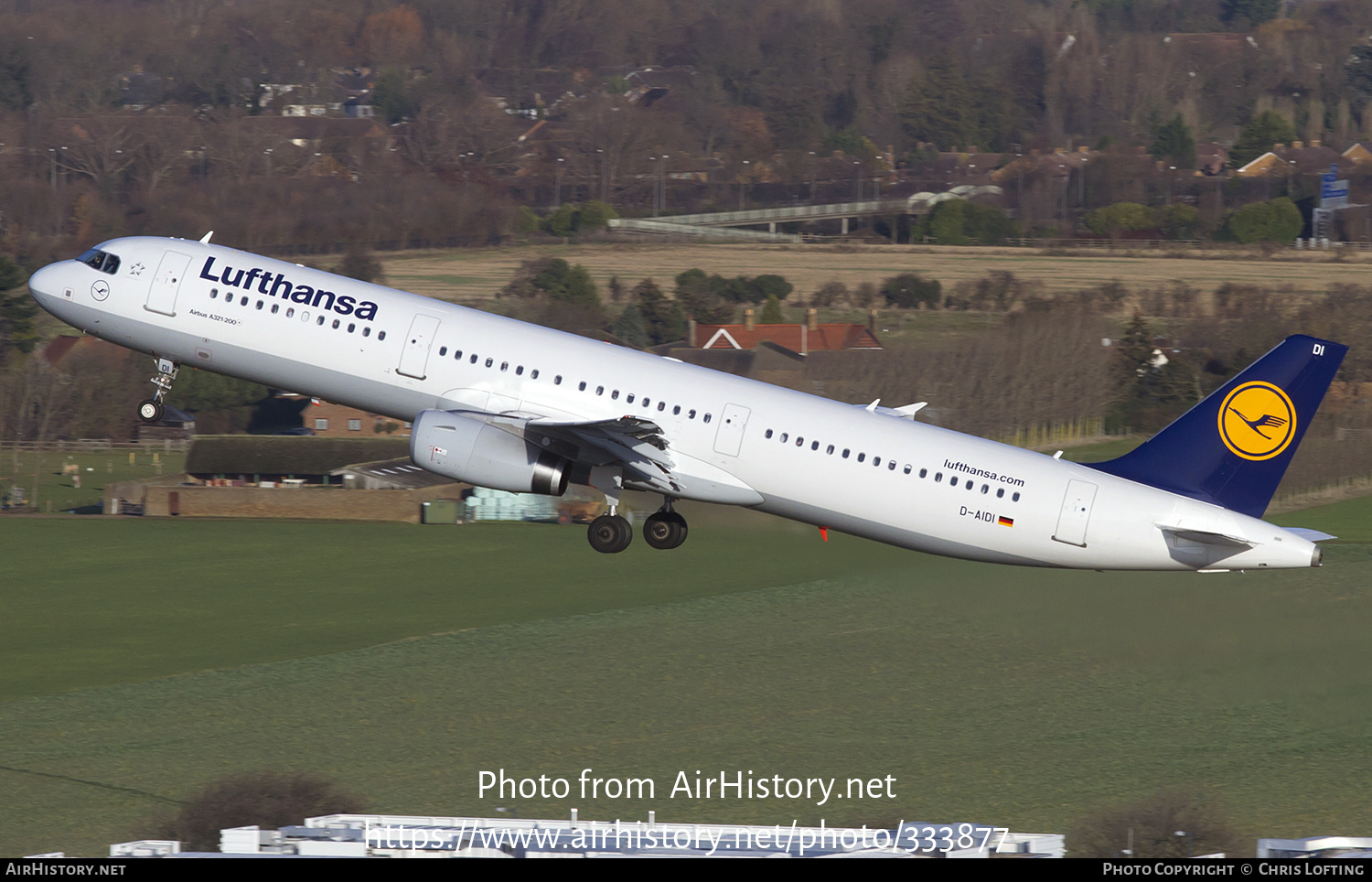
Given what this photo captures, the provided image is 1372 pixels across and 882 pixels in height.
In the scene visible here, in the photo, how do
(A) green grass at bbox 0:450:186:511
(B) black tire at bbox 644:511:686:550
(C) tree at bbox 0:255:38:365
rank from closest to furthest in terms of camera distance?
(B) black tire at bbox 644:511:686:550 < (A) green grass at bbox 0:450:186:511 < (C) tree at bbox 0:255:38:365

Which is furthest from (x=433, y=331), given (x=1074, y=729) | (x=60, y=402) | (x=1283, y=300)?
(x=1283, y=300)

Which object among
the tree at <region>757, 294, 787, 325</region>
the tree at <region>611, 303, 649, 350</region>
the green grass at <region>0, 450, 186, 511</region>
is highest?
the tree at <region>757, 294, 787, 325</region>

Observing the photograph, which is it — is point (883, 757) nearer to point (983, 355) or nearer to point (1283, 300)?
point (983, 355)

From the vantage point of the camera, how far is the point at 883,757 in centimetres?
6066

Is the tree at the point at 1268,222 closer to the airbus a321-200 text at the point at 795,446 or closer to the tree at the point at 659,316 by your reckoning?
the tree at the point at 659,316

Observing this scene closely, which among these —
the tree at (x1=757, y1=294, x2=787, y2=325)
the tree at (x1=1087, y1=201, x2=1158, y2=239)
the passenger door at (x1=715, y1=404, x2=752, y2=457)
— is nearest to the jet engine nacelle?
the passenger door at (x1=715, y1=404, x2=752, y2=457)

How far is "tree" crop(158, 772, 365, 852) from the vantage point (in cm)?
5116

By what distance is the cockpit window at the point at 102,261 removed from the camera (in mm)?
42281

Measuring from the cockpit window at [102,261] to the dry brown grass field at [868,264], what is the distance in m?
77.1

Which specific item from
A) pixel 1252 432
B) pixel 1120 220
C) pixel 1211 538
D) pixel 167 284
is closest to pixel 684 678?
pixel 167 284

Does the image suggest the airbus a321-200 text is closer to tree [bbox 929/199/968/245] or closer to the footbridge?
the footbridge

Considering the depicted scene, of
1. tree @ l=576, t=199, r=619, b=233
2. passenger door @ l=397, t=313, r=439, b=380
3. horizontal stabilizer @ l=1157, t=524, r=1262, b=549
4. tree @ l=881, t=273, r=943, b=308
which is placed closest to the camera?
horizontal stabilizer @ l=1157, t=524, r=1262, b=549

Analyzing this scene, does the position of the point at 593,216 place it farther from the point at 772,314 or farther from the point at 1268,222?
the point at 1268,222

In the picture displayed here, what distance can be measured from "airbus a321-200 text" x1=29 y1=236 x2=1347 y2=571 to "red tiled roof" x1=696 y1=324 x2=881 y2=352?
220 ft
